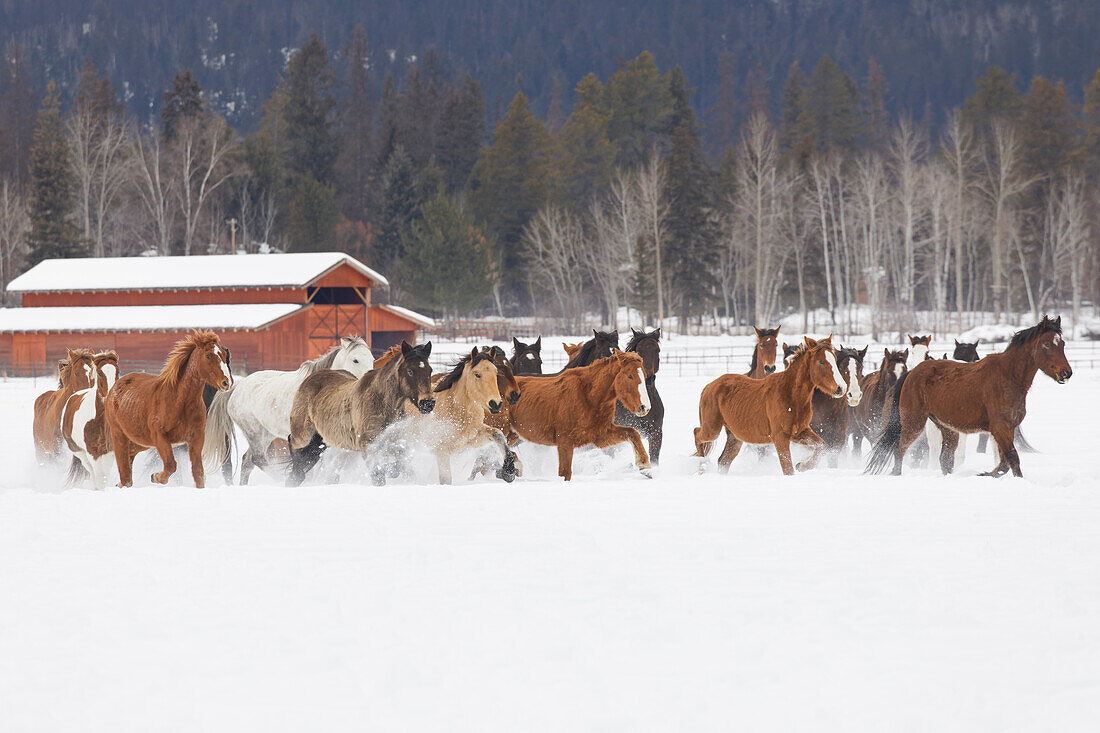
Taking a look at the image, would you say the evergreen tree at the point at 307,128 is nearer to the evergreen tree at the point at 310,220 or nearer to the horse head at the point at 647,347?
the evergreen tree at the point at 310,220

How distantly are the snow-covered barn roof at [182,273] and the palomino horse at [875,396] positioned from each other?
98.0 ft

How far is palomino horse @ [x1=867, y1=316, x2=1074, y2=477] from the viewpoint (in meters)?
9.80

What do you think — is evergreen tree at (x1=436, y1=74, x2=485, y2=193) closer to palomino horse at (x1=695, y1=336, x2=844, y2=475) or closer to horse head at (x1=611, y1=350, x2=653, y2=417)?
palomino horse at (x1=695, y1=336, x2=844, y2=475)

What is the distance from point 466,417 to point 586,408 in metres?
1.20

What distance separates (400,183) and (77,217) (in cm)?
1875

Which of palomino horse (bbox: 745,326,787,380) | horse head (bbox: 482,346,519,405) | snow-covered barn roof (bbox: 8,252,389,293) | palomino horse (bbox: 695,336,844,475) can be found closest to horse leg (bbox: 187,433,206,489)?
horse head (bbox: 482,346,519,405)

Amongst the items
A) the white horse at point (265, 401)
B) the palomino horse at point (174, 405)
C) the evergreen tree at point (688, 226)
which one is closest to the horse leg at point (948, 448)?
the white horse at point (265, 401)

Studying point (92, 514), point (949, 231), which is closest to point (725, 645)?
point (92, 514)

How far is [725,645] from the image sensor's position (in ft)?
15.9

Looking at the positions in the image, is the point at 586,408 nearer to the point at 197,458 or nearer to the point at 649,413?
the point at 649,413

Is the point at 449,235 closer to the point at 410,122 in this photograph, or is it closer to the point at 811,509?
the point at 410,122

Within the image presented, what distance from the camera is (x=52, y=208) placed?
5384cm

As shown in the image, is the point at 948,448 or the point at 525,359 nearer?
the point at 948,448

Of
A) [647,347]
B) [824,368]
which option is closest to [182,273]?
[647,347]
